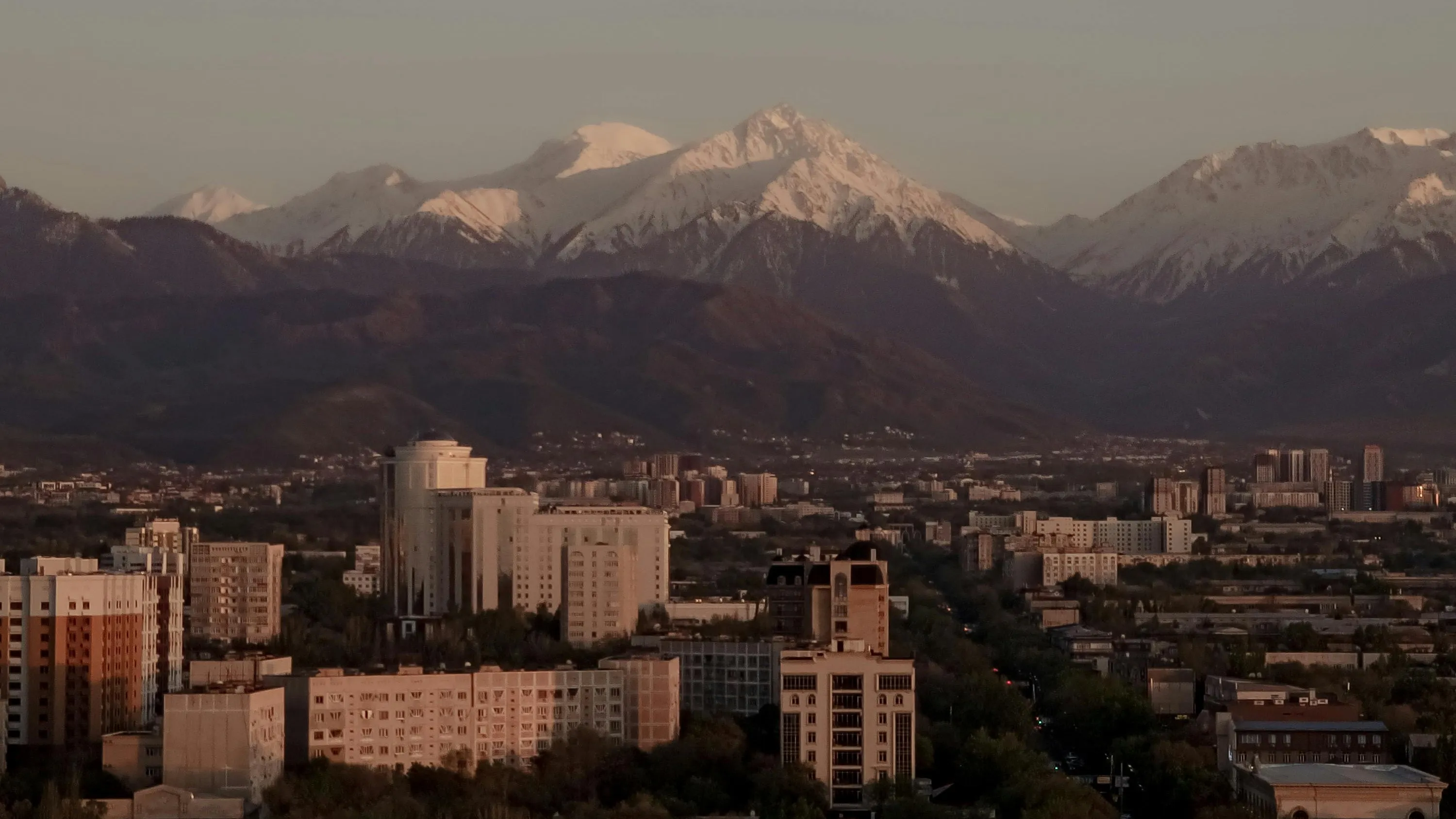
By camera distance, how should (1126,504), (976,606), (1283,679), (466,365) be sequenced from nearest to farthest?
1. (1283,679)
2. (976,606)
3. (1126,504)
4. (466,365)

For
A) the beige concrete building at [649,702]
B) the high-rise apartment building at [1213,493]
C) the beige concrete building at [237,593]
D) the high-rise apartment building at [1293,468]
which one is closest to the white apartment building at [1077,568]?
the beige concrete building at [237,593]

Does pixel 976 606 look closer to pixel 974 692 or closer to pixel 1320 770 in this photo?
pixel 974 692

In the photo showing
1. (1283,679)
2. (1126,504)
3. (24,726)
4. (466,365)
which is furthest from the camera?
(466,365)

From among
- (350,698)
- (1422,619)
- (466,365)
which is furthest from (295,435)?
(350,698)

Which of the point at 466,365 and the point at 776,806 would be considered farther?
the point at 466,365

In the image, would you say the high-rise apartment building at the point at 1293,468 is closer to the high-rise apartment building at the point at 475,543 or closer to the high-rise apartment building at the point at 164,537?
the high-rise apartment building at the point at 164,537

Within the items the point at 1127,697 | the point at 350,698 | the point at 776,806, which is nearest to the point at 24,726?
the point at 350,698

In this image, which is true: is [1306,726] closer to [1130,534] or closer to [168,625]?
[168,625]
